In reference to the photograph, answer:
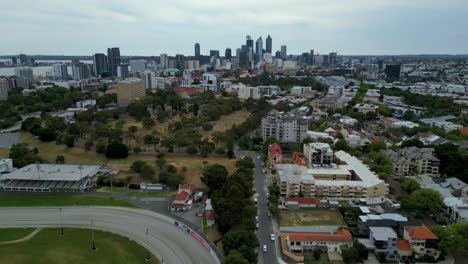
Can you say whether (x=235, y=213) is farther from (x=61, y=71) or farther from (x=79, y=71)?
(x=61, y=71)

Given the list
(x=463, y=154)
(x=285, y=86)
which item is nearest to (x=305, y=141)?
(x=463, y=154)

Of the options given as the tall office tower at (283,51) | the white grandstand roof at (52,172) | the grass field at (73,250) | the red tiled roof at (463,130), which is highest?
the tall office tower at (283,51)

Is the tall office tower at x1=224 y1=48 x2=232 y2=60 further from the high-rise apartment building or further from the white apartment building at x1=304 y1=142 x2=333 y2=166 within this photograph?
the white apartment building at x1=304 y1=142 x2=333 y2=166

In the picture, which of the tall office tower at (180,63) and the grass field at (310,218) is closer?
the grass field at (310,218)

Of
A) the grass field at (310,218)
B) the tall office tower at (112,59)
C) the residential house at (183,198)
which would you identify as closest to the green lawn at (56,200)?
the residential house at (183,198)

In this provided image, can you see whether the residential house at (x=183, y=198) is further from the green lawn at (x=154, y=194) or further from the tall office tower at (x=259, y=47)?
the tall office tower at (x=259, y=47)

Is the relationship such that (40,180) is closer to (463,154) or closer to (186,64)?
(463,154)
